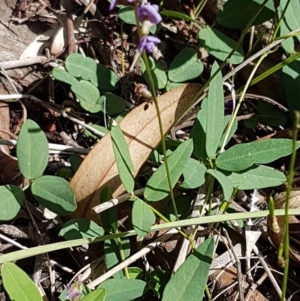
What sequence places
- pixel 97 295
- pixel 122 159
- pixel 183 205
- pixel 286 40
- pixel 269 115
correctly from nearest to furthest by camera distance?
pixel 97 295 < pixel 122 159 < pixel 183 205 < pixel 286 40 < pixel 269 115

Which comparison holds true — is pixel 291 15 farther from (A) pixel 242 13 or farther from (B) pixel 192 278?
(B) pixel 192 278

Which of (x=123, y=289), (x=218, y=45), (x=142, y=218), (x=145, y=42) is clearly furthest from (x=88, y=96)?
(x=145, y=42)

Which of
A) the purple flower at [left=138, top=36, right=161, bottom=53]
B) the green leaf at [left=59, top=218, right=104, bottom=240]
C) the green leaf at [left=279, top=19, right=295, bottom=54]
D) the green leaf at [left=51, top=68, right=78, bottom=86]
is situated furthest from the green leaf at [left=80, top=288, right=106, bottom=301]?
the green leaf at [left=279, top=19, right=295, bottom=54]

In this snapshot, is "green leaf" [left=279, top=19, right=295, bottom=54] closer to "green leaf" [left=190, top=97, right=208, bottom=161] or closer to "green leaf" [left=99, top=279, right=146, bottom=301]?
"green leaf" [left=190, top=97, right=208, bottom=161]

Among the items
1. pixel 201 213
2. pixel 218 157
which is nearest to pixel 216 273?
pixel 201 213

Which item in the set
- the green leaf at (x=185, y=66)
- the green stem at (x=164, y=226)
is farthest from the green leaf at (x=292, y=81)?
the green stem at (x=164, y=226)

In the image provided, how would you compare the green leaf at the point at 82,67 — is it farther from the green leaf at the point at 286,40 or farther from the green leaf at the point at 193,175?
the green leaf at the point at 286,40

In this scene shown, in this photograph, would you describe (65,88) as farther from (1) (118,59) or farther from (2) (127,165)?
(2) (127,165)
